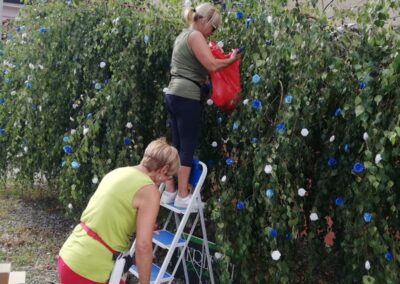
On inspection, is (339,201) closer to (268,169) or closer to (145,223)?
(268,169)

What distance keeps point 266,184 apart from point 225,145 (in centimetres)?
71

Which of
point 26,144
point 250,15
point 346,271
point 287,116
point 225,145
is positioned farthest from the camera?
point 26,144

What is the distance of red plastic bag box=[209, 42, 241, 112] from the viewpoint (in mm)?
3271

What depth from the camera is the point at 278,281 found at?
3.17 m

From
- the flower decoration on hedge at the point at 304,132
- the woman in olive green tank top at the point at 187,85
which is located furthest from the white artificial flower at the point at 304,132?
the woman in olive green tank top at the point at 187,85

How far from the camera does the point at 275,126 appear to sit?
307 cm

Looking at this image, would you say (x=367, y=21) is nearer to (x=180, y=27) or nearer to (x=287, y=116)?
(x=287, y=116)

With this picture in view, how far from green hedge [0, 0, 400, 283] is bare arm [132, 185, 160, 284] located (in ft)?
2.59

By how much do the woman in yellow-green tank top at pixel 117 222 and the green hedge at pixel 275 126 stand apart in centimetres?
73

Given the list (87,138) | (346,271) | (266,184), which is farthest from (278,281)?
(87,138)

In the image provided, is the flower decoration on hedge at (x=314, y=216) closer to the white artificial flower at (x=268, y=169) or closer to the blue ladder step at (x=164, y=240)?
the white artificial flower at (x=268, y=169)

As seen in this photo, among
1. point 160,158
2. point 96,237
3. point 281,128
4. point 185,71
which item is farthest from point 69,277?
point 185,71

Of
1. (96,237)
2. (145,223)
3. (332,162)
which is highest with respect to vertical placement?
(332,162)

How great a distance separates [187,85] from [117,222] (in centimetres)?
120
